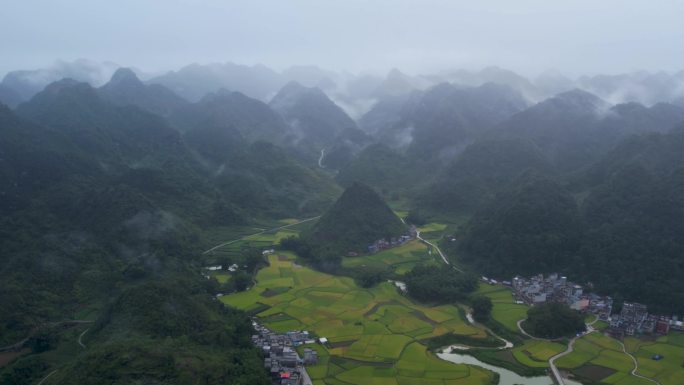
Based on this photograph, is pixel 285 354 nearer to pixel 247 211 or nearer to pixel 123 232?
pixel 123 232

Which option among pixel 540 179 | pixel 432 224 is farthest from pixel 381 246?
pixel 540 179

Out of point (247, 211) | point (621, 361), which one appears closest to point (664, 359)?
point (621, 361)

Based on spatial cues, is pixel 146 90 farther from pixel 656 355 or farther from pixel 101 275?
pixel 656 355

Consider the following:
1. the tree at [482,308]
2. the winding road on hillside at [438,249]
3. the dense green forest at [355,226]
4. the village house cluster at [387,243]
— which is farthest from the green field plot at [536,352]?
the village house cluster at [387,243]

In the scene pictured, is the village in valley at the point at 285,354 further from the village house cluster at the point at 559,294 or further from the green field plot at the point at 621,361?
the village house cluster at the point at 559,294

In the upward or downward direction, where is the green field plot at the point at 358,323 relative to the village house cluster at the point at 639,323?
downward

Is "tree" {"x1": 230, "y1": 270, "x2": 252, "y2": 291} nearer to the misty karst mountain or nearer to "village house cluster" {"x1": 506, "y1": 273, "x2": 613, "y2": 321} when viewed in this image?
the misty karst mountain
